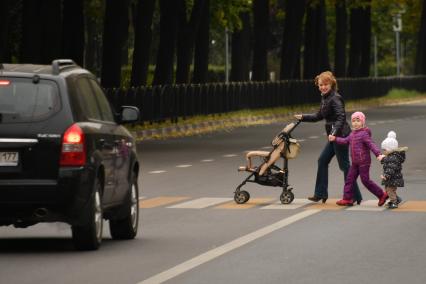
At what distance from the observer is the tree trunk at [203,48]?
5597 cm

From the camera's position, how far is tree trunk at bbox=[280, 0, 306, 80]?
211ft

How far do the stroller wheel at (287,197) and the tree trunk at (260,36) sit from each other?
4107 cm

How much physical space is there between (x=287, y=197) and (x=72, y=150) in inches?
267

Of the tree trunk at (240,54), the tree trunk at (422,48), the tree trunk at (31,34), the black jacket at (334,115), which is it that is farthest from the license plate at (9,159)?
the tree trunk at (422,48)

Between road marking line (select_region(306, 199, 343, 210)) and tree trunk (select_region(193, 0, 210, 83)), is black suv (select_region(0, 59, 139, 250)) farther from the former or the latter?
tree trunk (select_region(193, 0, 210, 83))

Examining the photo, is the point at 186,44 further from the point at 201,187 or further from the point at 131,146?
the point at 131,146

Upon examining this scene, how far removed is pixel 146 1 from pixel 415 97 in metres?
39.5

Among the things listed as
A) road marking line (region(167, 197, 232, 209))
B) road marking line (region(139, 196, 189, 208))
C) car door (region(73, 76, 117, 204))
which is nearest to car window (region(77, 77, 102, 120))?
car door (region(73, 76, 117, 204))

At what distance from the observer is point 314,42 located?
71.8 meters

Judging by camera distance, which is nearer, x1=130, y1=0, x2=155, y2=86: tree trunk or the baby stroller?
the baby stroller

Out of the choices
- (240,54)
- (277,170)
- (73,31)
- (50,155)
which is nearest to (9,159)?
(50,155)

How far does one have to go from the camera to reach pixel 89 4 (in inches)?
2517

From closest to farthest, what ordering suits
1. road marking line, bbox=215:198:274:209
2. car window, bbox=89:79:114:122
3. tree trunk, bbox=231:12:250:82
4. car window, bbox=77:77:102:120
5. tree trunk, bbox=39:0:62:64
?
car window, bbox=77:77:102:120
car window, bbox=89:79:114:122
road marking line, bbox=215:198:274:209
tree trunk, bbox=39:0:62:64
tree trunk, bbox=231:12:250:82

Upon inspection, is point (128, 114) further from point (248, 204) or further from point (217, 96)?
point (217, 96)
